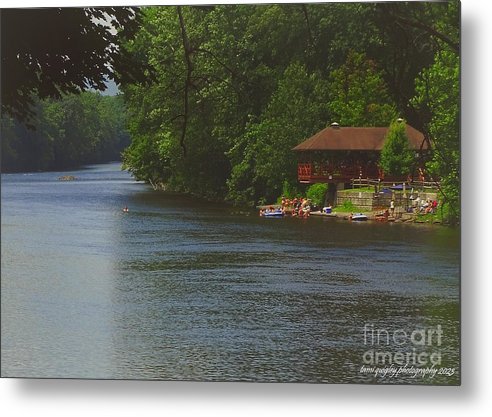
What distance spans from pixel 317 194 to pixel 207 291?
940 mm

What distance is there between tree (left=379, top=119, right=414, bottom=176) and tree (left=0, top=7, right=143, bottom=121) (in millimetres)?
1616

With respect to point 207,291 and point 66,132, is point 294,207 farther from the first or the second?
point 66,132

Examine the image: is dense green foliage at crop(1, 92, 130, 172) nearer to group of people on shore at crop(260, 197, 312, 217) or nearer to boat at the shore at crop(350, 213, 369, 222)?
group of people on shore at crop(260, 197, 312, 217)

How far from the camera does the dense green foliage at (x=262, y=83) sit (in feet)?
23.6

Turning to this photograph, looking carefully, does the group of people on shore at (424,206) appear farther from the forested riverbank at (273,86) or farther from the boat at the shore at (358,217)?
the boat at the shore at (358,217)

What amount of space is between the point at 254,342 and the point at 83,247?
1.22 metres

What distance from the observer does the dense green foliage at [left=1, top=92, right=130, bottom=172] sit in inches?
295

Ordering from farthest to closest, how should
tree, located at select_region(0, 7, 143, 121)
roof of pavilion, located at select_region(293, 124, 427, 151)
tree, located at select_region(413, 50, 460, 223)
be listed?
1. tree, located at select_region(0, 7, 143, 121)
2. roof of pavilion, located at select_region(293, 124, 427, 151)
3. tree, located at select_region(413, 50, 460, 223)

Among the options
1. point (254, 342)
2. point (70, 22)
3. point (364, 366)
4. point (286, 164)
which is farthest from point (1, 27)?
point (364, 366)

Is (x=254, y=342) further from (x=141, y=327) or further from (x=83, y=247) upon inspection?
(x=83, y=247)

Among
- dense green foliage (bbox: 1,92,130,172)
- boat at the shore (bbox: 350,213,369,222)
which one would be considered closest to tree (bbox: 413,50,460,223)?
boat at the shore (bbox: 350,213,369,222)

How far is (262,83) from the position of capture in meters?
7.52

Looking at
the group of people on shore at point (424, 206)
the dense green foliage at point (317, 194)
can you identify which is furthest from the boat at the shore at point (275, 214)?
the group of people on shore at point (424, 206)

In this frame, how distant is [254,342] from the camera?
23.2 ft
